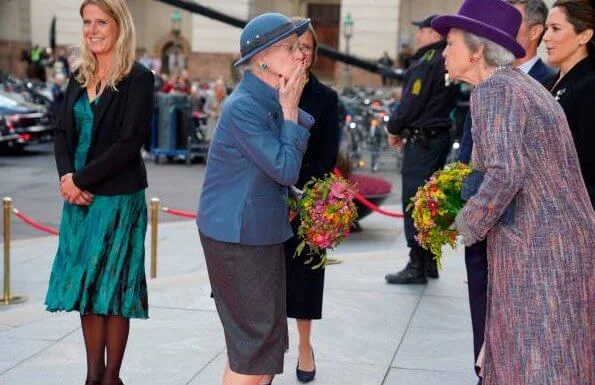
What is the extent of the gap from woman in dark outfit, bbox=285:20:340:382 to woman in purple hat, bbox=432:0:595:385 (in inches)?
63.3

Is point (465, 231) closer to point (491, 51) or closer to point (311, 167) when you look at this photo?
point (491, 51)

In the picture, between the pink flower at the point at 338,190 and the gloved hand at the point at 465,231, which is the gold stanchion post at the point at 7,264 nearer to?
the pink flower at the point at 338,190

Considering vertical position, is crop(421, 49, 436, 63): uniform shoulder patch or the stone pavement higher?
crop(421, 49, 436, 63): uniform shoulder patch

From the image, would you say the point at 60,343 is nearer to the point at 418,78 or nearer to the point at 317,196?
the point at 317,196

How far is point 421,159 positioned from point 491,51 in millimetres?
3600

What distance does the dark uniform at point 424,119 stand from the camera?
687 centimetres

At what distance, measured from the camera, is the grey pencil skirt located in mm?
3549

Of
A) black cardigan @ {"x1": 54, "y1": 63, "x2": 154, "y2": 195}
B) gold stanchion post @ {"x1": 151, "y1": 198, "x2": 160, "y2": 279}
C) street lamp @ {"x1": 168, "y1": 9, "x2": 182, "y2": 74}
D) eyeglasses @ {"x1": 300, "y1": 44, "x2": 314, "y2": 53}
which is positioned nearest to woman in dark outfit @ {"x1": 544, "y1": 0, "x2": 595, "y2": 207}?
eyeglasses @ {"x1": 300, "y1": 44, "x2": 314, "y2": 53}

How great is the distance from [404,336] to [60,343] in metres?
2.20

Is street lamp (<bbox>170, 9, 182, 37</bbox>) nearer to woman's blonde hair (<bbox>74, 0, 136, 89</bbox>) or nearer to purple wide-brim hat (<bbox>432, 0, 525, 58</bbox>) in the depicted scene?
woman's blonde hair (<bbox>74, 0, 136, 89</bbox>)

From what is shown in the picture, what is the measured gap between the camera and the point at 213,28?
41.8 metres

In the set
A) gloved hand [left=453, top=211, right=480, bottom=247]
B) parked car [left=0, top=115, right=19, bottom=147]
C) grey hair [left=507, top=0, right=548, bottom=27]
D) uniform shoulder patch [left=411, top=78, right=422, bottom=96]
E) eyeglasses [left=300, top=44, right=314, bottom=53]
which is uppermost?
grey hair [left=507, top=0, right=548, bottom=27]

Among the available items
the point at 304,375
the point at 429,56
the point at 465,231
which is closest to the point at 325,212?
the point at 465,231

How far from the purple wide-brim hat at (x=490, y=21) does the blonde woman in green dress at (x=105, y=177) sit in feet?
5.44
